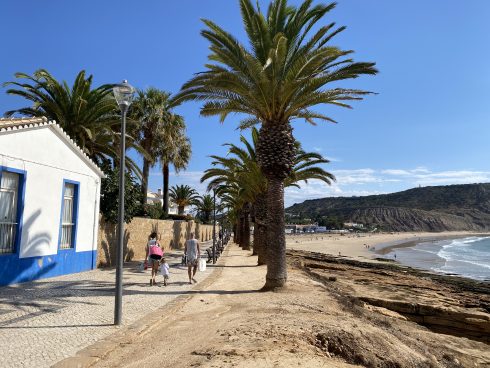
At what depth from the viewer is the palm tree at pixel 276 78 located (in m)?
10.1

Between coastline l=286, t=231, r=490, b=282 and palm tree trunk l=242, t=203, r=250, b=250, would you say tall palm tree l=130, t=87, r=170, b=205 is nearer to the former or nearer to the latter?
palm tree trunk l=242, t=203, r=250, b=250

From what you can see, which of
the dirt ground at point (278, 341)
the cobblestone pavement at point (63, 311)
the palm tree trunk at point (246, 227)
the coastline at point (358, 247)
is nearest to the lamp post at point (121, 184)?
the cobblestone pavement at point (63, 311)

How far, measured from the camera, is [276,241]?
34.6ft

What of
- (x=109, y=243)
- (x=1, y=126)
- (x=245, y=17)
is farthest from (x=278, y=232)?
(x=109, y=243)

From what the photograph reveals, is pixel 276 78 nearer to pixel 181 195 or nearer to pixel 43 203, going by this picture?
pixel 43 203

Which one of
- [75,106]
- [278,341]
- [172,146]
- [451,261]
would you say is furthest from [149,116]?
[451,261]

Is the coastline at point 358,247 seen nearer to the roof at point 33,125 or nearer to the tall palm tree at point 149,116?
the tall palm tree at point 149,116

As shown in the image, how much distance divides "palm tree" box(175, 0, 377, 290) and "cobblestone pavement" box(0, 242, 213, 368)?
141 inches

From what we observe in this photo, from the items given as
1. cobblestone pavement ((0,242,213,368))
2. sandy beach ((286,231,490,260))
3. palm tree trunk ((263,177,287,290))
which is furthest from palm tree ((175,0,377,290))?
sandy beach ((286,231,490,260))

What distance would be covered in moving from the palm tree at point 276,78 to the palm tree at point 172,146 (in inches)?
618

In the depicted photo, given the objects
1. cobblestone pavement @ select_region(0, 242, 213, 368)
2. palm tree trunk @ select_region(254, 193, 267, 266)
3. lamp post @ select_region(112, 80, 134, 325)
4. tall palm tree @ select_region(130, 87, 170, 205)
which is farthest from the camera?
tall palm tree @ select_region(130, 87, 170, 205)

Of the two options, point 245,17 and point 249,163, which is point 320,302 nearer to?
point 245,17

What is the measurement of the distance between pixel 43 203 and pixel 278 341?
937 centimetres

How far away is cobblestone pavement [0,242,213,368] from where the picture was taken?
514cm
